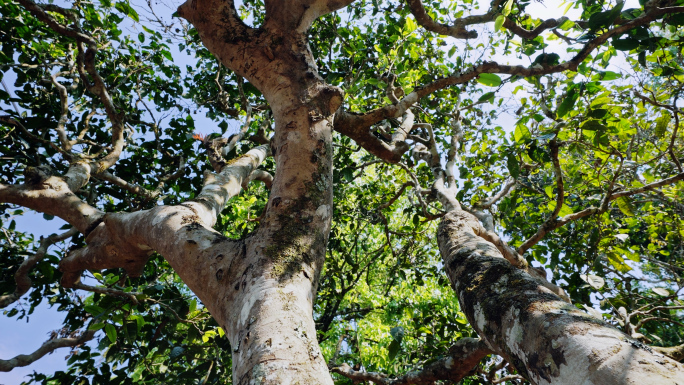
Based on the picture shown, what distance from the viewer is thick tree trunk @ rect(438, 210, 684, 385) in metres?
0.85

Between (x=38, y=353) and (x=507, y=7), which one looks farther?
(x=38, y=353)

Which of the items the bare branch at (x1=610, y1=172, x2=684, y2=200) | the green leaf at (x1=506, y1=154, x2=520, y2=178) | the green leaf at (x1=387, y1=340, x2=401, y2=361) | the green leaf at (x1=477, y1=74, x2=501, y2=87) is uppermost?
the green leaf at (x1=477, y1=74, x2=501, y2=87)

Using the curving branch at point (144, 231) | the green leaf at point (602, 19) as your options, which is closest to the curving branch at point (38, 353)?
the curving branch at point (144, 231)

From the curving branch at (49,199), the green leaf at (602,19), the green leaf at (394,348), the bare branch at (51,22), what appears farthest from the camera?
the bare branch at (51,22)

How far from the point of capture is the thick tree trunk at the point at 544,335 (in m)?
0.85

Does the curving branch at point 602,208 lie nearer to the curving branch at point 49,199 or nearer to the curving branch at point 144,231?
the curving branch at point 144,231

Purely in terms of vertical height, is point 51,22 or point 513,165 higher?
point 51,22

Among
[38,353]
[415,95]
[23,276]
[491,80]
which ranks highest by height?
[23,276]

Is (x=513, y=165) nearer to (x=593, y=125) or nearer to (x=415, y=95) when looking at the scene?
(x=593, y=125)

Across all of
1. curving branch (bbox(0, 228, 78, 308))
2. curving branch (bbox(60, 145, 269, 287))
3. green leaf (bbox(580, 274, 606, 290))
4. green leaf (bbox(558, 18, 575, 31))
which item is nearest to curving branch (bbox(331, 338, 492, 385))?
green leaf (bbox(580, 274, 606, 290))

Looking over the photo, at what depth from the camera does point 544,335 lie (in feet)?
3.52

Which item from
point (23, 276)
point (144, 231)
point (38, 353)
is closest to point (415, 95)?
point (144, 231)

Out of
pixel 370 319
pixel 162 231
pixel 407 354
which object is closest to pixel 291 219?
pixel 162 231

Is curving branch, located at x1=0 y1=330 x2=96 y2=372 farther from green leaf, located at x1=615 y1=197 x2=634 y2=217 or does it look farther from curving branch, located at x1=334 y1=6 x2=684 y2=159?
green leaf, located at x1=615 y1=197 x2=634 y2=217
